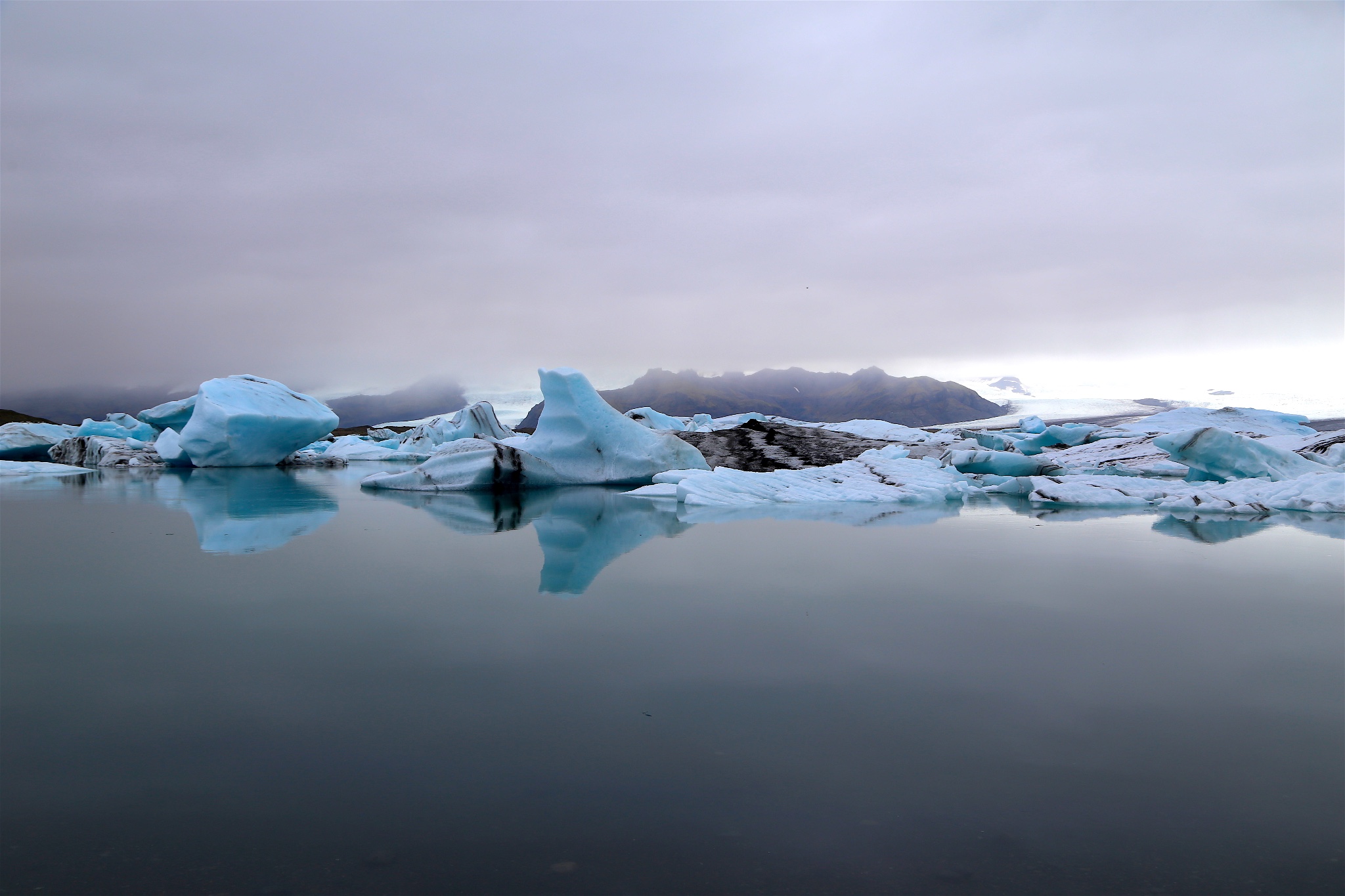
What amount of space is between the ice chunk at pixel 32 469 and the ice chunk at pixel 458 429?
26.4 ft

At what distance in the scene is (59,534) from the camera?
18.0ft

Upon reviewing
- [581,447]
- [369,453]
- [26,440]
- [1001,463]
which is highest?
[581,447]

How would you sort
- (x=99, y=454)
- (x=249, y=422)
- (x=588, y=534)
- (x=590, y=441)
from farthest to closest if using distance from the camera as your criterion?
(x=99, y=454) < (x=249, y=422) < (x=590, y=441) < (x=588, y=534)

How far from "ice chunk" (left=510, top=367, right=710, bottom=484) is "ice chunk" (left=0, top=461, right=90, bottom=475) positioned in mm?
9138

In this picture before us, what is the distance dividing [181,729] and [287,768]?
0.43 m

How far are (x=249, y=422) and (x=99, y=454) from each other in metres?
5.28

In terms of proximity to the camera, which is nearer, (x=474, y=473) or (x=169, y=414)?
(x=474, y=473)

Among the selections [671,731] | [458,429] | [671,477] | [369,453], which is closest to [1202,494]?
[671,477]

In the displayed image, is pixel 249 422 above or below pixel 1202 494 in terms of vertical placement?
above

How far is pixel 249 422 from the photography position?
15203 mm

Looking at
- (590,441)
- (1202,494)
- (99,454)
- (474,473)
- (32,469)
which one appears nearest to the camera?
(1202,494)

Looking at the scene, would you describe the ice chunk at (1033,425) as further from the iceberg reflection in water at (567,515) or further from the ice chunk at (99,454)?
the ice chunk at (99,454)

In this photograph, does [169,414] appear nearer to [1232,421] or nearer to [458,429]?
[458,429]

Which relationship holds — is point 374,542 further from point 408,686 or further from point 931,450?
point 931,450
